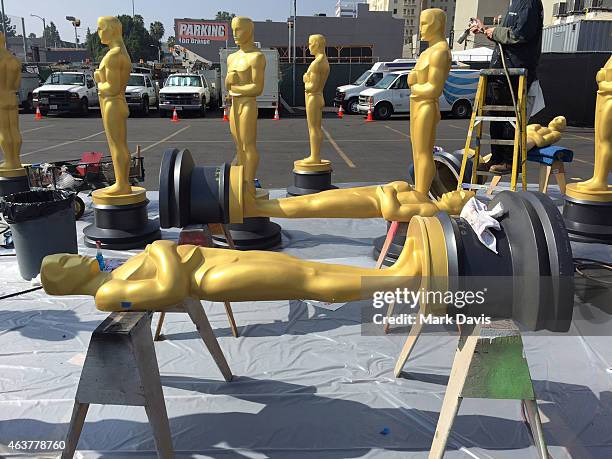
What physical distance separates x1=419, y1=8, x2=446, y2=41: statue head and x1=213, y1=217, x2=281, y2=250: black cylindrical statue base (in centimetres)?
250

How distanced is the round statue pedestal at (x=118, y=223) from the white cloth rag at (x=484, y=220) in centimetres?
418

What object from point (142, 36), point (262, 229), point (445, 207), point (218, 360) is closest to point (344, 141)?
point (262, 229)

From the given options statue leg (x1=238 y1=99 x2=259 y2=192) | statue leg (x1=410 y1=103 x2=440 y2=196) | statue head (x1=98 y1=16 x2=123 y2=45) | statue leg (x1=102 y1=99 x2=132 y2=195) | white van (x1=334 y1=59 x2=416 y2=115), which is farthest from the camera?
white van (x1=334 y1=59 x2=416 y2=115)

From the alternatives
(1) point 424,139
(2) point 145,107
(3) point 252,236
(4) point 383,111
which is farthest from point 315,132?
(2) point 145,107

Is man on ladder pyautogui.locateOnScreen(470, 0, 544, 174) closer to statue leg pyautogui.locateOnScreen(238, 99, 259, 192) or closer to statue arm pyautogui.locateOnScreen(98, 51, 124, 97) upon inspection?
statue leg pyautogui.locateOnScreen(238, 99, 259, 192)

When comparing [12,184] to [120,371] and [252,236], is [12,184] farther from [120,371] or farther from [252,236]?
[120,371]

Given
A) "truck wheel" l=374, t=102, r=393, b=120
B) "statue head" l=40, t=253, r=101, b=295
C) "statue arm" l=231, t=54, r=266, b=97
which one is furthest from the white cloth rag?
"truck wheel" l=374, t=102, r=393, b=120

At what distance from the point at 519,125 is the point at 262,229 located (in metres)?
2.78

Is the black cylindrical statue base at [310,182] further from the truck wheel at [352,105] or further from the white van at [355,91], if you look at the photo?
the truck wheel at [352,105]

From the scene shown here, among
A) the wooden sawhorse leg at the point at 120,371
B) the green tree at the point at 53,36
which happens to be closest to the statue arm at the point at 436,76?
the wooden sawhorse leg at the point at 120,371

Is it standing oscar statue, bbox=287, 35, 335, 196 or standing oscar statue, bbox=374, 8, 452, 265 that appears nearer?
standing oscar statue, bbox=374, 8, 452, 265

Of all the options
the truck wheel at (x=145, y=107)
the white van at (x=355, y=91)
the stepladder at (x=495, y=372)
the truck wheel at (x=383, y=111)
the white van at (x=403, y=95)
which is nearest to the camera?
the stepladder at (x=495, y=372)

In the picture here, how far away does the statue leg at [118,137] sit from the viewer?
5223 millimetres

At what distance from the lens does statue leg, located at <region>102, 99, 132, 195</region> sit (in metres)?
5.22
